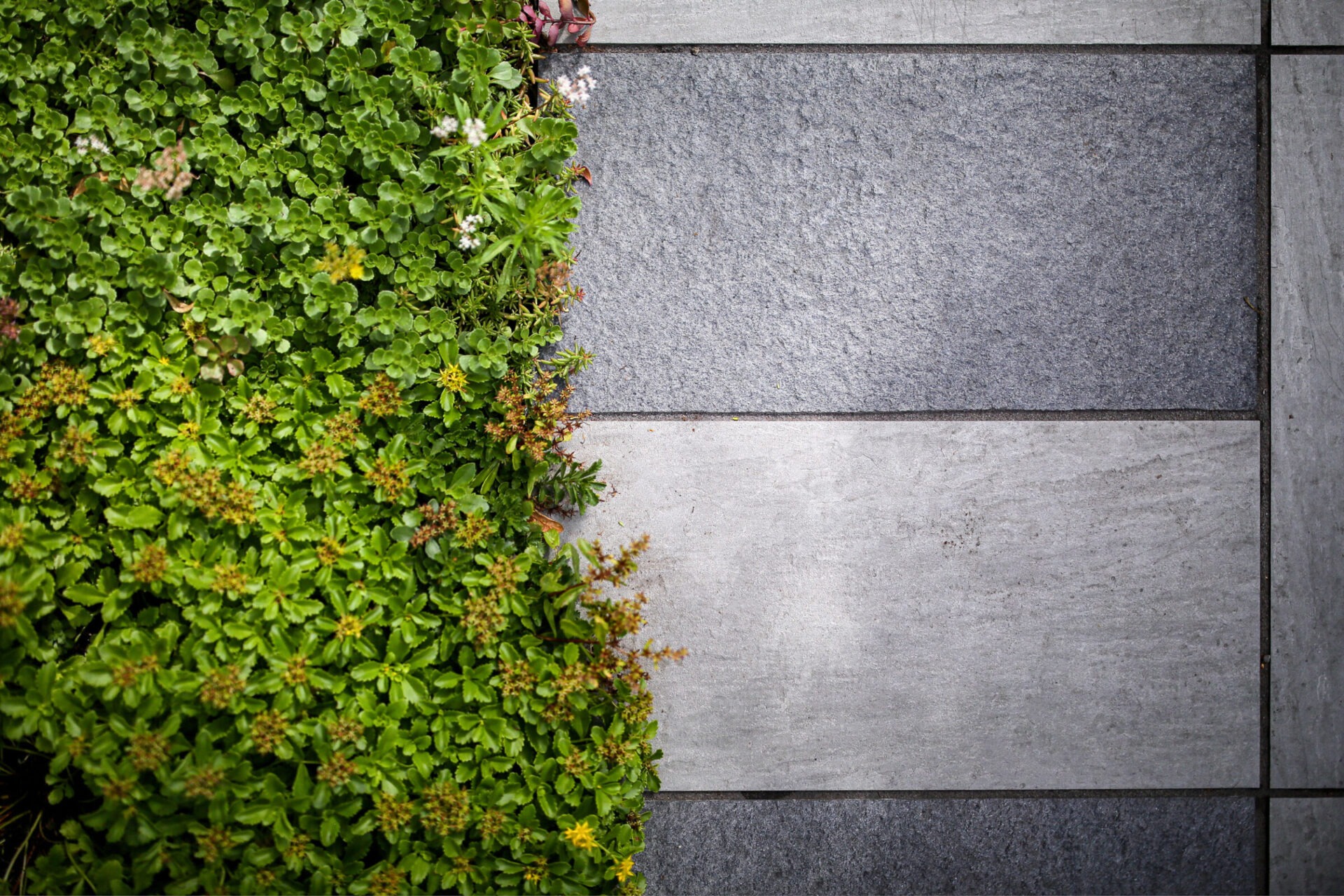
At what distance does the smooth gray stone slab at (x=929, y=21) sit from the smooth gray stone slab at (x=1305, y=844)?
213 centimetres

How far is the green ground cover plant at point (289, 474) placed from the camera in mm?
1814

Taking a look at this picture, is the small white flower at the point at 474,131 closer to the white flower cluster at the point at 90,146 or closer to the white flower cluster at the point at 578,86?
the white flower cluster at the point at 578,86

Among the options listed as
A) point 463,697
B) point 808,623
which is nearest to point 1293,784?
point 808,623

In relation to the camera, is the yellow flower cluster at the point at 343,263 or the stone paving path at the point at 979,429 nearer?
the yellow flower cluster at the point at 343,263

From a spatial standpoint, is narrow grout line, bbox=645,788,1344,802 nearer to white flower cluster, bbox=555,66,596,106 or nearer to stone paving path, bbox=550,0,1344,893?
stone paving path, bbox=550,0,1344,893

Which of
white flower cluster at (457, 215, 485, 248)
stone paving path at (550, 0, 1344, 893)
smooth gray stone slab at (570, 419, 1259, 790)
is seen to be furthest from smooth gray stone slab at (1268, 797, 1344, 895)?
white flower cluster at (457, 215, 485, 248)

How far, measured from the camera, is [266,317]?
6.34 ft

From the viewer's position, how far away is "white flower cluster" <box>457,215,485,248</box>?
1.94 metres

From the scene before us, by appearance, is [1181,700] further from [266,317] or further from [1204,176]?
[266,317]

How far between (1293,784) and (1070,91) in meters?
2.01

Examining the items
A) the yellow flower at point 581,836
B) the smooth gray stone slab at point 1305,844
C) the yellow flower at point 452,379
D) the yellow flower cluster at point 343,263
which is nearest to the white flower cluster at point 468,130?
the yellow flower cluster at point 343,263

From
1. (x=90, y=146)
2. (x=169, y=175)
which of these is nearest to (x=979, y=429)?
(x=169, y=175)

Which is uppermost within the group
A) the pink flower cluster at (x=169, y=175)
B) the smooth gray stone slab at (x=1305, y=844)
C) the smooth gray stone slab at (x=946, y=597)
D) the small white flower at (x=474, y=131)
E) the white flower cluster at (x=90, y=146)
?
the small white flower at (x=474, y=131)

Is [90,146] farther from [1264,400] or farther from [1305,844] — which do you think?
[1305,844]
